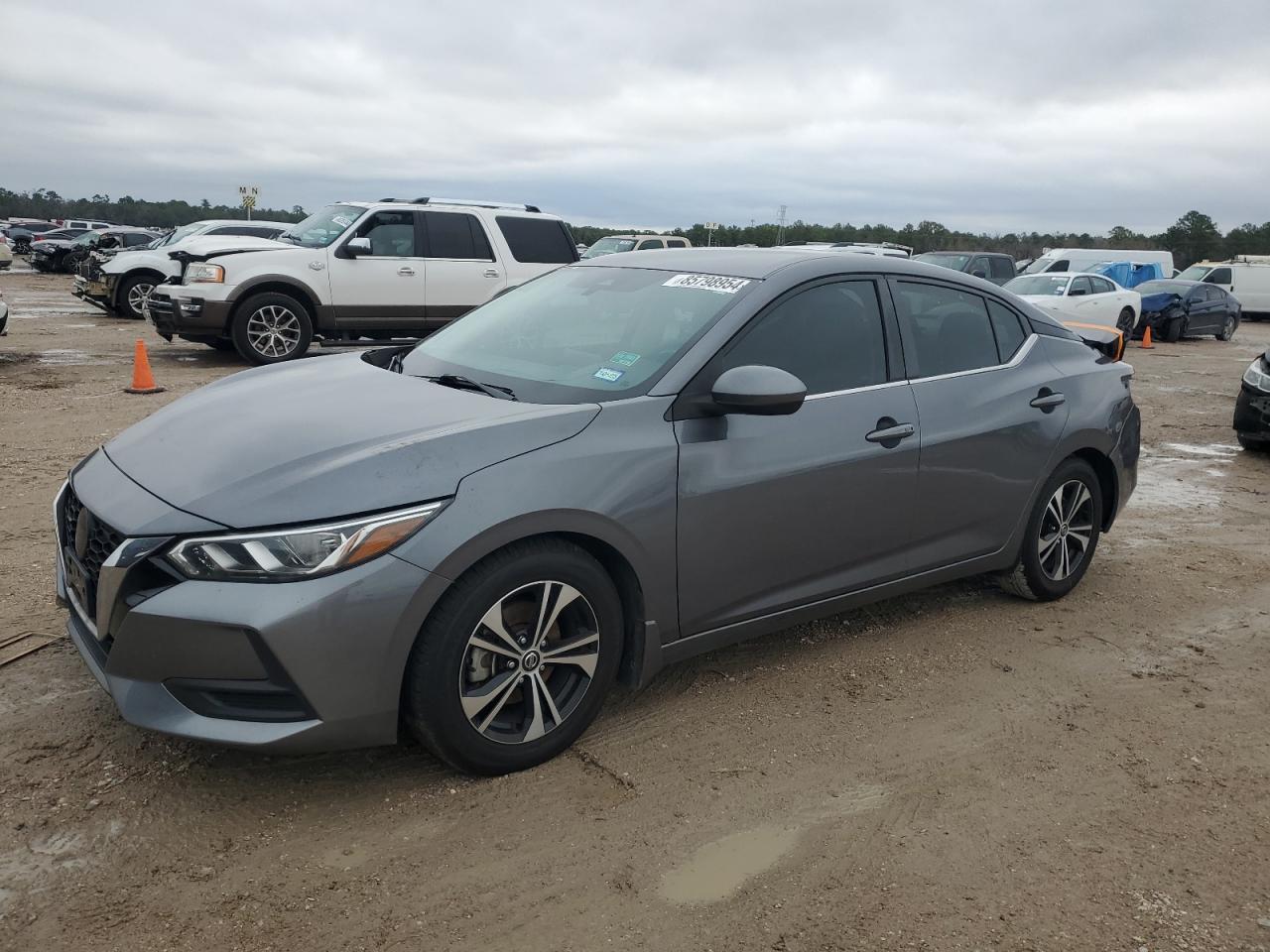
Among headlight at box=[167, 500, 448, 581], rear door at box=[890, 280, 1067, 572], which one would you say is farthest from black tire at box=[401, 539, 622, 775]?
rear door at box=[890, 280, 1067, 572]

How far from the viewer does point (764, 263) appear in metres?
4.15

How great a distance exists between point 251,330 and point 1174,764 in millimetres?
10916

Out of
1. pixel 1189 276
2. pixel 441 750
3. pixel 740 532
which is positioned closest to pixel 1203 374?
pixel 740 532

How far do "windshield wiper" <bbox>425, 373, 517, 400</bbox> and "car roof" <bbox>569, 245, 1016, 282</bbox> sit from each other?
995 millimetres

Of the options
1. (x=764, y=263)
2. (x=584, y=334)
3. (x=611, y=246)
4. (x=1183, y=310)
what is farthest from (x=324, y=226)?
(x=1183, y=310)

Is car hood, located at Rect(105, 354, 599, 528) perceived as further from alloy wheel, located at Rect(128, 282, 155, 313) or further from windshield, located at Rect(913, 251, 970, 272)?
windshield, located at Rect(913, 251, 970, 272)

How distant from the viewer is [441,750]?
311cm

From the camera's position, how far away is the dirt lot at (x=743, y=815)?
2.64 metres

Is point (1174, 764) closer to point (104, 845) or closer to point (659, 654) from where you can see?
point (659, 654)

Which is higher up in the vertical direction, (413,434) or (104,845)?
(413,434)

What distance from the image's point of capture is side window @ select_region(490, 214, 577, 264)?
13156mm

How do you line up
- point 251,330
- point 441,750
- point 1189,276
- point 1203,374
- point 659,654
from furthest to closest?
point 1189,276 → point 1203,374 → point 251,330 → point 659,654 → point 441,750

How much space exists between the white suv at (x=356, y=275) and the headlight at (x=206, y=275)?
0.01 metres

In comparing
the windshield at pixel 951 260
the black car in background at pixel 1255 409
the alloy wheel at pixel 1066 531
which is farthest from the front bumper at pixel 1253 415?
the windshield at pixel 951 260
